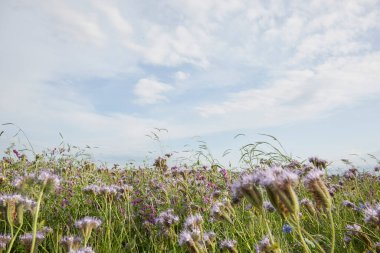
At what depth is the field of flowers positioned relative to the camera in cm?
220

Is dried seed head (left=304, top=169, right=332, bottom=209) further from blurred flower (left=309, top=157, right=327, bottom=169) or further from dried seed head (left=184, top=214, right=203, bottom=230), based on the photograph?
blurred flower (left=309, top=157, right=327, bottom=169)

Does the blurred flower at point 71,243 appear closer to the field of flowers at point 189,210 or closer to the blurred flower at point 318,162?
the field of flowers at point 189,210

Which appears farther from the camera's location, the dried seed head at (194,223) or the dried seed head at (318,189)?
the dried seed head at (194,223)

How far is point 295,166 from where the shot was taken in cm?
558

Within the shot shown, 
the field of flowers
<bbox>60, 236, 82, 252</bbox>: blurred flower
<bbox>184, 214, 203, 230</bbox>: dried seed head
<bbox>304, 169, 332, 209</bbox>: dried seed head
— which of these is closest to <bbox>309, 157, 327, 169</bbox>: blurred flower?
the field of flowers

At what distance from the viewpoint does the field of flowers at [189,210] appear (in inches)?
86.7

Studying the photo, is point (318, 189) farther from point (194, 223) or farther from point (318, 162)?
point (318, 162)

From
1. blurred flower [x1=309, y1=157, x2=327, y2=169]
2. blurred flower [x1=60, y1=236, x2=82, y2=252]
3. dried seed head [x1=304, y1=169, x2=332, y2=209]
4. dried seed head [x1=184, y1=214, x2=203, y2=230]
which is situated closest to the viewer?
dried seed head [x1=304, y1=169, x2=332, y2=209]

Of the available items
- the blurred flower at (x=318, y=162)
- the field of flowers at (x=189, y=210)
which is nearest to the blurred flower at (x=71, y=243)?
the field of flowers at (x=189, y=210)

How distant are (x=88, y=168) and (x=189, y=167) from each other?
258 cm

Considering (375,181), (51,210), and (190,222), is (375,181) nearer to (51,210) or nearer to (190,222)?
(190,222)

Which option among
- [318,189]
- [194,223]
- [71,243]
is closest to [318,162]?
[194,223]

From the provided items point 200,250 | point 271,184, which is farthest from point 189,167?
point 271,184

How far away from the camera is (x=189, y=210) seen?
459 centimetres
